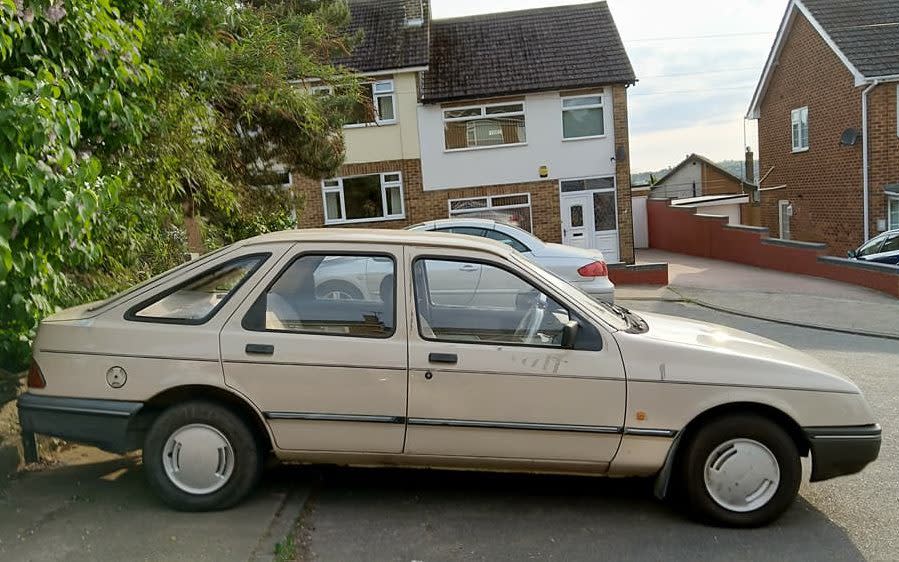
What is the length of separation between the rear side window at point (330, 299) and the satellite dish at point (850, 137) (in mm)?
21916

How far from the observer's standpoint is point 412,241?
4.64 metres

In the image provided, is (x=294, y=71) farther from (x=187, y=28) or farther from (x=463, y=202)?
(x=463, y=202)

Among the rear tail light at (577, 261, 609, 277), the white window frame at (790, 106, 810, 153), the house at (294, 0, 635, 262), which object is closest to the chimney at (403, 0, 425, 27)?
the house at (294, 0, 635, 262)

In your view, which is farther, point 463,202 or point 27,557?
point 463,202

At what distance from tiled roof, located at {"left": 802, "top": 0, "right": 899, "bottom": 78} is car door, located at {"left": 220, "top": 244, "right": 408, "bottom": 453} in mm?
21680

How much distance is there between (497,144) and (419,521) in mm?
19480

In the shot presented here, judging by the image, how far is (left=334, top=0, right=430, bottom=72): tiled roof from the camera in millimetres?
23000

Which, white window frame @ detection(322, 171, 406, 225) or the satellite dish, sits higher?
the satellite dish

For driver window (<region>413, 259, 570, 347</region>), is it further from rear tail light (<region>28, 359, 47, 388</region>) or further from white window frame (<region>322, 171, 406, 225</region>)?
white window frame (<region>322, 171, 406, 225</region>)

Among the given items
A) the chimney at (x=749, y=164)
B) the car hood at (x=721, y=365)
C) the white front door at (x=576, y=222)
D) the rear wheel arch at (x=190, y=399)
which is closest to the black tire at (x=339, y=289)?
the rear wheel arch at (x=190, y=399)

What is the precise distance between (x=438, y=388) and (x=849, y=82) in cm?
2259

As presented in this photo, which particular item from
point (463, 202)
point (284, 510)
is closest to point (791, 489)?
point (284, 510)

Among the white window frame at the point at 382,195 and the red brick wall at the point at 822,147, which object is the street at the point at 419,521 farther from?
the red brick wall at the point at 822,147

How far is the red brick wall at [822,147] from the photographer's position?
21766 mm
